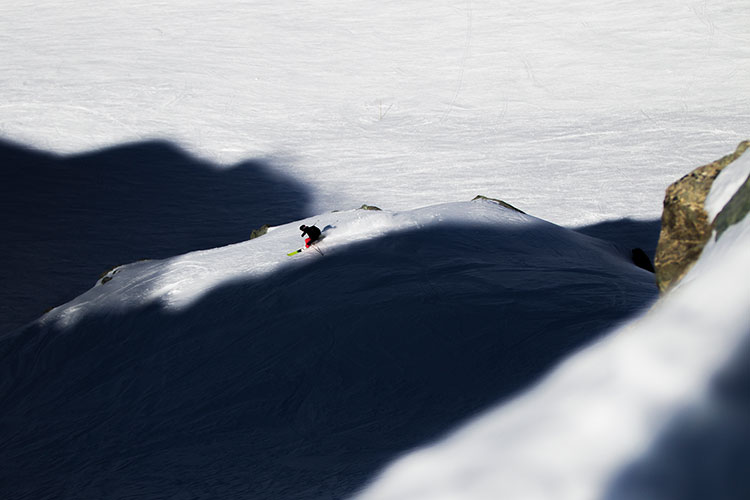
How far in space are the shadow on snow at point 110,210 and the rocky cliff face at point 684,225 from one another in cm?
329

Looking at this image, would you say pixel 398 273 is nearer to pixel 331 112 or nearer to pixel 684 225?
pixel 684 225

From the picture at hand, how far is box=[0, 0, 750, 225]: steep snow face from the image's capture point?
5605mm

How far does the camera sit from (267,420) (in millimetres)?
2264

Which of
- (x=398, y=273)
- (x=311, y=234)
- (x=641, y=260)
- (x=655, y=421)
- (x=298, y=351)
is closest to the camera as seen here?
(x=655, y=421)

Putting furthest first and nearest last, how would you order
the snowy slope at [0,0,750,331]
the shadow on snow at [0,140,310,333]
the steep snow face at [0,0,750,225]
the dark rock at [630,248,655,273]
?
the steep snow face at [0,0,750,225]
the snowy slope at [0,0,750,331]
the shadow on snow at [0,140,310,333]
the dark rock at [630,248,655,273]

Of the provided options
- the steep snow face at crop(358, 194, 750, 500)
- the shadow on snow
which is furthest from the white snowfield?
the shadow on snow

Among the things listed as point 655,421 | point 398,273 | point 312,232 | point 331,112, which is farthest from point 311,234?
point 331,112

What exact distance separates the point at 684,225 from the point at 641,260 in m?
2.26

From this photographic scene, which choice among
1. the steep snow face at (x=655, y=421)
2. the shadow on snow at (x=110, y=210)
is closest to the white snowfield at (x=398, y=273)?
the steep snow face at (x=655, y=421)

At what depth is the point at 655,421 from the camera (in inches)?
35.4

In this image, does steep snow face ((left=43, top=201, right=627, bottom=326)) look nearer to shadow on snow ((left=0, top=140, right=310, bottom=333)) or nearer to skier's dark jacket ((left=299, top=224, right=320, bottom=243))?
skier's dark jacket ((left=299, top=224, right=320, bottom=243))

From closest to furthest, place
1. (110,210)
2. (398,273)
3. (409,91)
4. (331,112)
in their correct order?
(398,273), (110,210), (331,112), (409,91)

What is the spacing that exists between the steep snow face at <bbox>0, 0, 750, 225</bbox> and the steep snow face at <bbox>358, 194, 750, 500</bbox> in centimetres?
375

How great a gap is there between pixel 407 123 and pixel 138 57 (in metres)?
3.16
